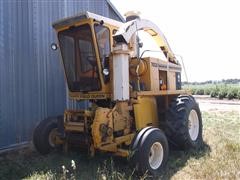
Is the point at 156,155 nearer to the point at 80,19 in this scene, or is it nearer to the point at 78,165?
the point at 78,165

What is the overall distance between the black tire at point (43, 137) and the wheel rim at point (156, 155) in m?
2.21

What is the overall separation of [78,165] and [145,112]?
163 centimetres

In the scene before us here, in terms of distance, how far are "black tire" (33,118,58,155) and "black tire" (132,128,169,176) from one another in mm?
2206

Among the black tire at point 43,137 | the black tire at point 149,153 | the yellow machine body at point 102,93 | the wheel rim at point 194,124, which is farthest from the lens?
the wheel rim at point 194,124

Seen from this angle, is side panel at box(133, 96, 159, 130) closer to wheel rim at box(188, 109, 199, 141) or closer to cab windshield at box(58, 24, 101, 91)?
cab windshield at box(58, 24, 101, 91)

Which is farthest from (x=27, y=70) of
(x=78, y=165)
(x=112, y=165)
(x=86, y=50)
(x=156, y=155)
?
(x=156, y=155)

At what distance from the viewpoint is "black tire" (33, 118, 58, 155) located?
615 centimetres

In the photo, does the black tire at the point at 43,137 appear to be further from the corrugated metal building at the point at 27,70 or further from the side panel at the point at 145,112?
the side panel at the point at 145,112

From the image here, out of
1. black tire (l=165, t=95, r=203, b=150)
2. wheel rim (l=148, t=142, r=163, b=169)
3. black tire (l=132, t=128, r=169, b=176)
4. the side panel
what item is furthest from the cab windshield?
black tire (l=165, t=95, r=203, b=150)

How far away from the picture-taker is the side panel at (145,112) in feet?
19.2

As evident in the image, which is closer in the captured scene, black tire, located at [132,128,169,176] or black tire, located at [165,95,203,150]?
black tire, located at [132,128,169,176]

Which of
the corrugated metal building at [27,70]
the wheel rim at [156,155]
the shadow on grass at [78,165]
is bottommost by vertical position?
the shadow on grass at [78,165]

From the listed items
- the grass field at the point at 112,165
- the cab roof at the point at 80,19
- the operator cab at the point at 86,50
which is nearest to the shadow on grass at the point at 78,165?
the grass field at the point at 112,165

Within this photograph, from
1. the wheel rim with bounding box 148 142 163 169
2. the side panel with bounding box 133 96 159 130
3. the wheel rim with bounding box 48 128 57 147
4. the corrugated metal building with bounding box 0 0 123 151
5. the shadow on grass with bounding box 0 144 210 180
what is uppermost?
the corrugated metal building with bounding box 0 0 123 151
